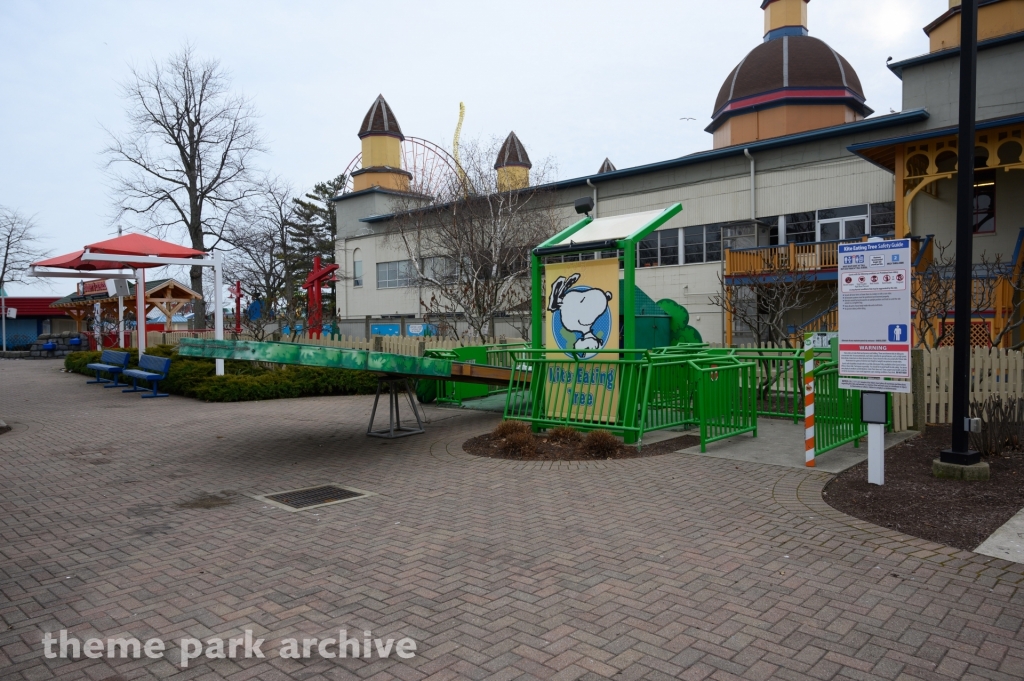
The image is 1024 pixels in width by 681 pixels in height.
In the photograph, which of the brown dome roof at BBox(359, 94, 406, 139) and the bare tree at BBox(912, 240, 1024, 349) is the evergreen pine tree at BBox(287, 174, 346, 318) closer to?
the brown dome roof at BBox(359, 94, 406, 139)

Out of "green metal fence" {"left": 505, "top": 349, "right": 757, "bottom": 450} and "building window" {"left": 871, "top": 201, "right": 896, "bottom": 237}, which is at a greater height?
"building window" {"left": 871, "top": 201, "right": 896, "bottom": 237}

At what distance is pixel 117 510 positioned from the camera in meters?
6.37

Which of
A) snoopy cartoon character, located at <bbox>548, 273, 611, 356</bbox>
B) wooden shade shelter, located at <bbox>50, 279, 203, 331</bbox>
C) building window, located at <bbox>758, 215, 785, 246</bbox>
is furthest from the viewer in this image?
wooden shade shelter, located at <bbox>50, 279, 203, 331</bbox>

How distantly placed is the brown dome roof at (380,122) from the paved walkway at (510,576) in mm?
36459

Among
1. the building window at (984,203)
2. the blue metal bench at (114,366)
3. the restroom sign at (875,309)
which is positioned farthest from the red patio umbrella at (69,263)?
the building window at (984,203)

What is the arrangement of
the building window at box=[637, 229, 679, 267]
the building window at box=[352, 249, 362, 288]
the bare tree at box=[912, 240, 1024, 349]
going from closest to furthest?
the bare tree at box=[912, 240, 1024, 349], the building window at box=[637, 229, 679, 267], the building window at box=[352, 249, 362, 288]

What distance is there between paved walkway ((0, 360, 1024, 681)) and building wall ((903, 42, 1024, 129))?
1918 centimetres

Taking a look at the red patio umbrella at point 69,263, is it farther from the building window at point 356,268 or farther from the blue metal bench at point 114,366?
the building window at point 356,268

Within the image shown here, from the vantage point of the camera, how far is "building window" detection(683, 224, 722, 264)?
84.3 ft

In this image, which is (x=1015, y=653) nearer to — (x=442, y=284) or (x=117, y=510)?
(x=117, y=510)

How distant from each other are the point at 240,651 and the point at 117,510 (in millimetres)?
3601

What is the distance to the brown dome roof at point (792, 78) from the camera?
29.4 m

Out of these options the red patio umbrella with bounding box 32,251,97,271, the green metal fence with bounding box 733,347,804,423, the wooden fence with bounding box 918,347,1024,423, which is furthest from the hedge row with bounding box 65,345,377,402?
the wooden fence with bounding box 918,347,1024,423

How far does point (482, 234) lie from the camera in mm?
24328
